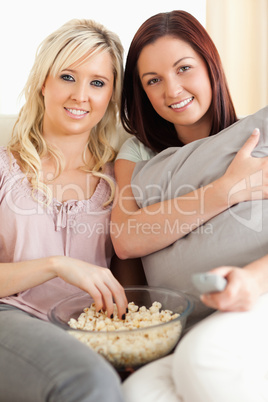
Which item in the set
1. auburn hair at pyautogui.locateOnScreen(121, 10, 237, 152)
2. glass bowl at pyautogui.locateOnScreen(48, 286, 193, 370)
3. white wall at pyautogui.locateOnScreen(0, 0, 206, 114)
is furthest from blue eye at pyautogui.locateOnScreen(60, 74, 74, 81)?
white wall at pyautogui.locateOnScreen(0, 0, 206, 114)

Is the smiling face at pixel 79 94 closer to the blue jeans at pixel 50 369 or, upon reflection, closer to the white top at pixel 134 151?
the white top at pixel 134 151

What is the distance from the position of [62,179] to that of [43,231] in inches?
7.9

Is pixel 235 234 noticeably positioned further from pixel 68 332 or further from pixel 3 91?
pixel 3 91

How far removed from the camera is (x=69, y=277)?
4.18 feet

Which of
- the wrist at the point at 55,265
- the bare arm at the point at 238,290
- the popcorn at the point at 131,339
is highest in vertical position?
the bare arm at the point at 238,290

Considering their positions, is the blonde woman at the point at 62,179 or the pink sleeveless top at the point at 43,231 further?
the pink sleeveless top at the point at 43,231

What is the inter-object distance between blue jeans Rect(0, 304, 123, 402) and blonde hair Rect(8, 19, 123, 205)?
524mm

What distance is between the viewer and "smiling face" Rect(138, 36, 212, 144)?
153 cm

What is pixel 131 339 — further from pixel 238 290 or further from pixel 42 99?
pixel 42 99

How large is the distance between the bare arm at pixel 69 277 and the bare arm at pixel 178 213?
16cm

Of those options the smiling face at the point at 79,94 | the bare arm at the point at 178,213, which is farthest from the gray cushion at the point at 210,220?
the smiling face at the point at 79,94

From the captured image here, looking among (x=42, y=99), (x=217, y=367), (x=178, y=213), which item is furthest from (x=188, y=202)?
(x=42, y=99)

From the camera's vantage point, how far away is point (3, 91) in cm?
311

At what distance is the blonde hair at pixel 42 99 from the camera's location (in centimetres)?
155
